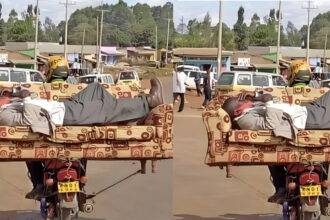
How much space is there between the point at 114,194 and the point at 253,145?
11.4 feet

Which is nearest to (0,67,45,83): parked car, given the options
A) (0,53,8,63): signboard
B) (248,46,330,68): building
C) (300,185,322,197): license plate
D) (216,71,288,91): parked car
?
(0,53,8,63): signboard

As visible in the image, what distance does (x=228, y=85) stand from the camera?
2267 centimetres

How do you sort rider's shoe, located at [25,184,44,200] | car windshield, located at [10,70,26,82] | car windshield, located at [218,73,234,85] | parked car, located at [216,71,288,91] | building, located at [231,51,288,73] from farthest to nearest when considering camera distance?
building, located at [231,51,288,73] < car windshield, located at [218,73,234,85] < parked car, located at [216,71,288,91] < car windshield, located at [10,70,26,82] < rider's shoe, located at [25,184,44,200]

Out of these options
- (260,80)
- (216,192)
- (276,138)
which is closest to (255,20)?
(260,80)

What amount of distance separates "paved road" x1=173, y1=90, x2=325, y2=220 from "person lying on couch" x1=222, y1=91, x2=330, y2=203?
201 cm

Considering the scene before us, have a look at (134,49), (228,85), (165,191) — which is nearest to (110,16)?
(228,85)

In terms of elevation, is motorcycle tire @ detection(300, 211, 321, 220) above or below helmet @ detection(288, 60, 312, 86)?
below

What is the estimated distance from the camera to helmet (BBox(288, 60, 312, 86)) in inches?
242

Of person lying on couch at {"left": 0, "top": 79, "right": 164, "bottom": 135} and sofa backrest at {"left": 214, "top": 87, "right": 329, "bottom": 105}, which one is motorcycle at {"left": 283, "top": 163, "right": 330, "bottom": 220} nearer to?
sofa backrest at {"left": 214, "top": 87, "right": 329, "bottom": 105}

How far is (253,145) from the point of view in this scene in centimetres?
529

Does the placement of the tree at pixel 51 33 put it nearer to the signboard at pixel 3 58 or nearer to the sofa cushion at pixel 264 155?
the signboard at pixel 3 58

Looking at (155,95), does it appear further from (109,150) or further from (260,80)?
(260,80)

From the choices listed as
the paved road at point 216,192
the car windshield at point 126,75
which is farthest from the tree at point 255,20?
the car windshield at point 126,75

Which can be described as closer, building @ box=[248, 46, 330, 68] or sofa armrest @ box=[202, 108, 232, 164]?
sofa armrest @ box=[202, 108, 232, 164]
